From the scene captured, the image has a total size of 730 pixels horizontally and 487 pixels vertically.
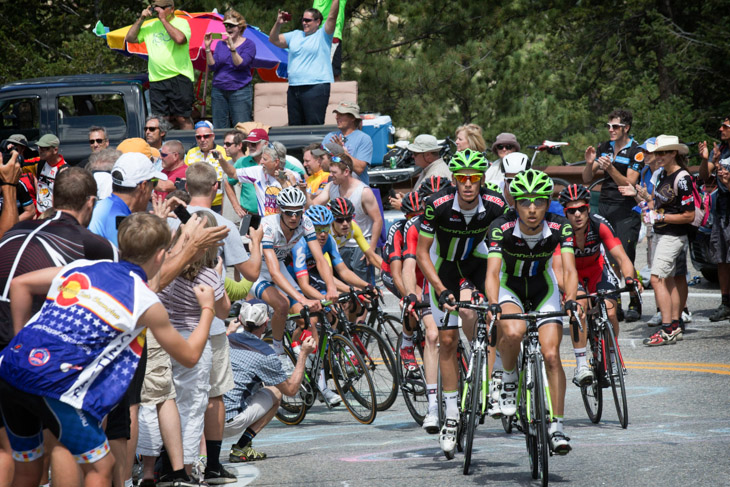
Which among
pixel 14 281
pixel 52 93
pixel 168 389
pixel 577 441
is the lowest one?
pixel 577 441

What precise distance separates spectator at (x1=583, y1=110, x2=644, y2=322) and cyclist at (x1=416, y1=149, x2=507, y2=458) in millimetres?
5190

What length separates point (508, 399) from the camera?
7.43m

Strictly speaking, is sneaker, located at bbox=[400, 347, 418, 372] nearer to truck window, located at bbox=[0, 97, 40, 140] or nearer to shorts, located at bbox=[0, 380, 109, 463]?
shorts, located at bbox=[0, 380, 109, 463]

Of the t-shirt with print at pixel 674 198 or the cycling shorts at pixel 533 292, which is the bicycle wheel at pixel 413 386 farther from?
the t-shirt with print at pixel 674 198

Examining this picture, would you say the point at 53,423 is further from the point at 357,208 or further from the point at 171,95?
the point at 171,95

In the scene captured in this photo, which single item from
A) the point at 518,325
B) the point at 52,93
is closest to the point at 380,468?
the point at 518,325

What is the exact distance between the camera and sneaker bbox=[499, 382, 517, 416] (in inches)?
289

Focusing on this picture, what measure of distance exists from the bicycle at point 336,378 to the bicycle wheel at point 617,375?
6.97 ft

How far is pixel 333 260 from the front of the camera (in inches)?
411

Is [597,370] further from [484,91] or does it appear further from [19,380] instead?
[484,91]

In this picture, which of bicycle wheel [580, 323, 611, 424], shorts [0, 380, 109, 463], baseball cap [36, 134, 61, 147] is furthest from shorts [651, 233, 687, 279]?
shorts [0, 380, 109, 463]

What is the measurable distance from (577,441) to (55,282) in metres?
4.89

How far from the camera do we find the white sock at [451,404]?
7.70 meters

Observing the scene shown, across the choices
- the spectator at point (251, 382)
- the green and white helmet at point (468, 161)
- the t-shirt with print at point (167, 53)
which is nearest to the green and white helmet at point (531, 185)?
the green and white helmet at point (468, 161)
